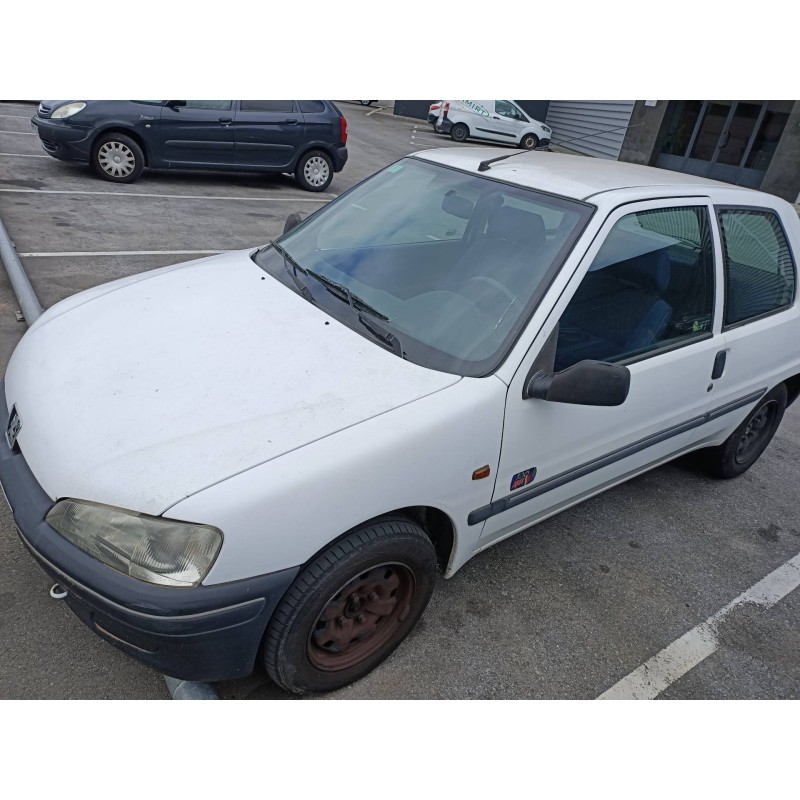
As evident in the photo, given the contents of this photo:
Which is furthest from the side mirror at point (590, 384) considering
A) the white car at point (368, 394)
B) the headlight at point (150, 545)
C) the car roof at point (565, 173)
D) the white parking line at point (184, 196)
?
the white parking line at point (184, 196)

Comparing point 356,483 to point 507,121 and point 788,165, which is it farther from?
point 507,121

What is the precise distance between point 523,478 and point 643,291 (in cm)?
102

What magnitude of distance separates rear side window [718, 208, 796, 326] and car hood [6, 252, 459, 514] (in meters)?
1.81

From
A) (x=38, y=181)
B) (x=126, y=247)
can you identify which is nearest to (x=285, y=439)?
(x=126, y=247)

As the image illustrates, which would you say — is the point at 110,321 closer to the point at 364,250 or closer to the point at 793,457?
the point at 364,250

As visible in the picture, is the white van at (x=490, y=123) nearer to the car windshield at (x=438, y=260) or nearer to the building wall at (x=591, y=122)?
the building wall at (x=591, y=122)

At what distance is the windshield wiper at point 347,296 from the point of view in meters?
2.66

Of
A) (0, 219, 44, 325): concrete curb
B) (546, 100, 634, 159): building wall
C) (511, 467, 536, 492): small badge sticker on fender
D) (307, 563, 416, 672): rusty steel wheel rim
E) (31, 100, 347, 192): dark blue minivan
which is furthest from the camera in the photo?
(546, 100, 634, 159): building wall

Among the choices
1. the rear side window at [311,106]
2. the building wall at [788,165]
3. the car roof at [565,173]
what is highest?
the car roof at [565,173]

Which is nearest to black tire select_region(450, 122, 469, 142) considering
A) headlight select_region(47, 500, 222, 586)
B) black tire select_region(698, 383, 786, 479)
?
black tire select_region(698, 383, 786, 479)

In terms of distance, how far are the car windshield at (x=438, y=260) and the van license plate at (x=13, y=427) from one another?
1.19 m

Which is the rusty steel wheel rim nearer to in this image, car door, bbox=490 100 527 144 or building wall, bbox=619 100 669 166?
building wall, bbox=619 100 669 166

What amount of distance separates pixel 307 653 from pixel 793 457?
396 cm

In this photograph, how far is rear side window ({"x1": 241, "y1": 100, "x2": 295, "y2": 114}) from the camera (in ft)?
30.6
